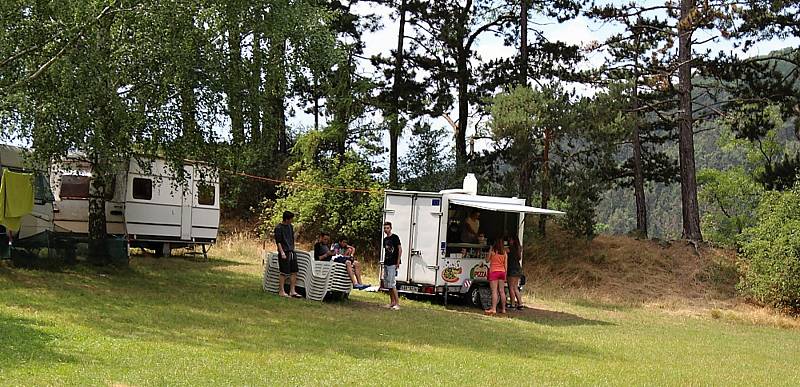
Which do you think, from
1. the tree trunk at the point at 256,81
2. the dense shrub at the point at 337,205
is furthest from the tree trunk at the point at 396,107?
the tree trunk at the point at 256,81

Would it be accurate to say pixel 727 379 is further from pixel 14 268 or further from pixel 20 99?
pixel 14 268

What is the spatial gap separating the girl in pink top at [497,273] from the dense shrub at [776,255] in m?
7.73

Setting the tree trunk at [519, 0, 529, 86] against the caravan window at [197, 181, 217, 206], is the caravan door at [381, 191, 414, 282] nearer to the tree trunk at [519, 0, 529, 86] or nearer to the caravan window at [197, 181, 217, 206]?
the caravan window at [197, 181, 217, 206]

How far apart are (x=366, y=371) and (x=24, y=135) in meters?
7.57

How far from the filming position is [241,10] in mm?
14008

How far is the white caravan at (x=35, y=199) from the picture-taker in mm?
15281

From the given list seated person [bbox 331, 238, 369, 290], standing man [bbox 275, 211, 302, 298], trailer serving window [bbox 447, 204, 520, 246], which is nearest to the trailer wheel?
trailer serving window [bbox 447, 204, 520, 246]

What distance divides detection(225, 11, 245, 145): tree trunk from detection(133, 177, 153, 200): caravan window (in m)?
5.85

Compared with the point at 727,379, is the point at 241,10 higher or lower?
higher

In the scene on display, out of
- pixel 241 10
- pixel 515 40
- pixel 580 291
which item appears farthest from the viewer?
pixel 515 40

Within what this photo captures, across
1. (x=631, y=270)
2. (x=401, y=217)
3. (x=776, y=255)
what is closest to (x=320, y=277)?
(x=401, y=217)

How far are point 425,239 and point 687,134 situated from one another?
526 inches

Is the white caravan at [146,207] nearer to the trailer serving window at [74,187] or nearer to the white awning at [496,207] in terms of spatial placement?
the trailer serving window at [74,187]

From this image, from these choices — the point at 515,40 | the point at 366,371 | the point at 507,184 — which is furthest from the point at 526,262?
the point at 366,371
